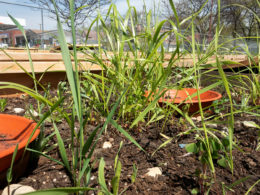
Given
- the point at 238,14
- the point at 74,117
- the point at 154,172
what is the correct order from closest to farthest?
1. the point at 74,117
2. the point at 154,172
3. the point at 238,14

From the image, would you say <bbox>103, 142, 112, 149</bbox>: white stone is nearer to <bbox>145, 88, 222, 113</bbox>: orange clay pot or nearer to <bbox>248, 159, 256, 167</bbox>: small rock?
<bbox>145, 88, 222, 113</bbox>: orange clay pot

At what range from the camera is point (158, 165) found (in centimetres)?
65

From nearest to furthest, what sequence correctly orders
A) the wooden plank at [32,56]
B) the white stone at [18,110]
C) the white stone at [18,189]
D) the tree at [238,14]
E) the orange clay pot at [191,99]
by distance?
the white stone at [18,189], the orange clay pot at [191,99], the white stone at [18,110], the wooden plank at [32,56], the tree at [238,14]

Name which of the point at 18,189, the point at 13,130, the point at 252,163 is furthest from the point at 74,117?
the point at 252,163

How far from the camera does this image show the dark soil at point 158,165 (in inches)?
22.0

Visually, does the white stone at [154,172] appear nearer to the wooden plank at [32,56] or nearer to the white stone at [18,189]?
the white stone at [18,189]

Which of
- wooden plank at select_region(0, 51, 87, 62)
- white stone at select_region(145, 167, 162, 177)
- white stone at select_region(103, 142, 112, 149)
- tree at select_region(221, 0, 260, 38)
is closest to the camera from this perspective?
white stone at select_region(145, 167, 162, 177)

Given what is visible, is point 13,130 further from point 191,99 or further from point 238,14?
point 238,14

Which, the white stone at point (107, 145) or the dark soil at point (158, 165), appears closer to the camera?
the dark soil at point (158, 165)

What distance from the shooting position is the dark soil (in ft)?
1.83

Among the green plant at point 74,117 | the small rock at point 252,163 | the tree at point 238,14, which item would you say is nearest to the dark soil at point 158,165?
the small rock at point 252,163

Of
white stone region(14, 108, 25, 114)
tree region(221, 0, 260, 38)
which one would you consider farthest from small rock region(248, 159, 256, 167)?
tree region(221, 0, 260, 38)

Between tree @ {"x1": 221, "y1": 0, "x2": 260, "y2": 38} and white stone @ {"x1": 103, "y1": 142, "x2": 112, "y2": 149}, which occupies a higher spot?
tree @ {"x1": 221, "y1": 0, "x2": 260, "y2": 38}

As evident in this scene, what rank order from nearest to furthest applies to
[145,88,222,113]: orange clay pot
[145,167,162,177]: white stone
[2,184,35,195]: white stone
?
1. [2,184,35,195]: white stone
2. [145,167,162,177]: white stone
3. [145,88,222,113]: orange clay pot
